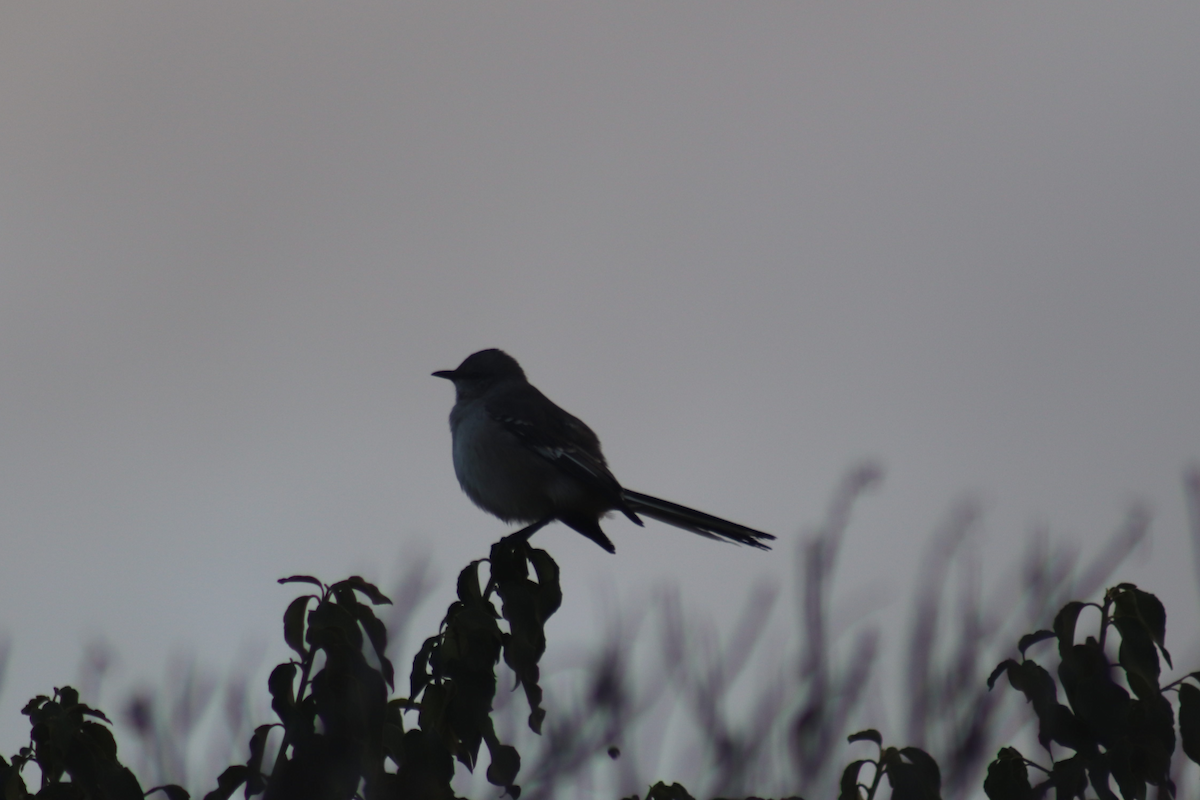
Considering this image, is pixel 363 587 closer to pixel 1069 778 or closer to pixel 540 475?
pixel 1069 778

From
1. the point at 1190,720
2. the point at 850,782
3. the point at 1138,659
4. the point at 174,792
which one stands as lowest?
the point at 174,792

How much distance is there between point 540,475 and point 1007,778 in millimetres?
4135

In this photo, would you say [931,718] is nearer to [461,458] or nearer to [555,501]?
[555,501]

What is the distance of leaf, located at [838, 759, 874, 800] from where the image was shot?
2285mm

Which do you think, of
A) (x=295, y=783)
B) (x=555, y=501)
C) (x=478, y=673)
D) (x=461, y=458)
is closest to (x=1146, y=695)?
(x=478, y=673)

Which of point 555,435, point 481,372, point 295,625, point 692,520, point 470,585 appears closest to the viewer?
point 295,625

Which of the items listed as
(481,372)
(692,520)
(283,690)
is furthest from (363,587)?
(481,372)

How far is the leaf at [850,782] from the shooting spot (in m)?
2.29

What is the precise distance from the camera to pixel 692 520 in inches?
226

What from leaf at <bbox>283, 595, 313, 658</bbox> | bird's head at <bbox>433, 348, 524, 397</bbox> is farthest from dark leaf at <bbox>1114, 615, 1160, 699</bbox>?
bird's head at <bbox>433, 348, 524, 397</bbox>

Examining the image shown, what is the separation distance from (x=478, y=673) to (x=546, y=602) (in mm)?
509

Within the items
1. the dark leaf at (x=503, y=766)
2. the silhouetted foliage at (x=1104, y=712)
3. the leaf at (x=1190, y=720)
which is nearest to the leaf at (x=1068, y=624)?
the silhouetted foliage at (x=1104, y=712)

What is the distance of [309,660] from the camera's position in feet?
7.91

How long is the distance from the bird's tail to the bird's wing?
13cm
